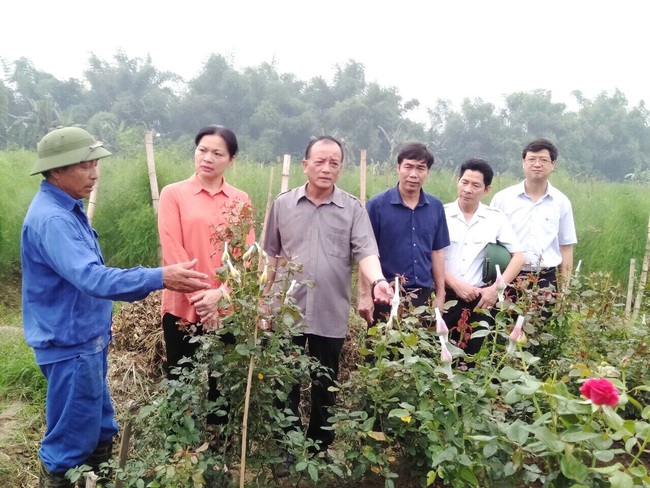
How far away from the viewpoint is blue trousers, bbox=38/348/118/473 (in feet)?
7.12

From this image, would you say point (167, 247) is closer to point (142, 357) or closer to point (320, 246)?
point (320, 246)

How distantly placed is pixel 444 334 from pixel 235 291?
2.18 feet

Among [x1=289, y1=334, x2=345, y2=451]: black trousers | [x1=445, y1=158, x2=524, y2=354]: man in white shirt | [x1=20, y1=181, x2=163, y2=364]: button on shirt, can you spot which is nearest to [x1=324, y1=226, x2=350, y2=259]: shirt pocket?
[x1=289, y1=334, x2=345, y2=451]: black trousers

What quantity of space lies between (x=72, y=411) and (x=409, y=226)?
70.9 inches

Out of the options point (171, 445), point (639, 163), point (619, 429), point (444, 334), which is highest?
point (639, 163)

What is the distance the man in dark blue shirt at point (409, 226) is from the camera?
10.2ft

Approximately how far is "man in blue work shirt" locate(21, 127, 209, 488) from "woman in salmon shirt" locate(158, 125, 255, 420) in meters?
0.46

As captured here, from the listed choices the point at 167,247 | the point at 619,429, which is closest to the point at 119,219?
the point at 167,247

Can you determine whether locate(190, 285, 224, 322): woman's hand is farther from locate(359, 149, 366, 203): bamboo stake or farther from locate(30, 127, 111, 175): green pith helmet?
locate(359, 149, 366, 203): bamboo stake

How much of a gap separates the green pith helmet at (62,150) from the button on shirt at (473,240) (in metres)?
1.98

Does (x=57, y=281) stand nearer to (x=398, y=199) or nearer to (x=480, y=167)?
(x=398, y=199)

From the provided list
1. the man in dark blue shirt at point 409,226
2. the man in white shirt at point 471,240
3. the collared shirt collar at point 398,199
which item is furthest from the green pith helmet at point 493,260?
the collared shirt collar at point 398,199

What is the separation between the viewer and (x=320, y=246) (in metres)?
2.78

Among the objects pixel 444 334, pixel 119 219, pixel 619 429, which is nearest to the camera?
pixel 619 429
